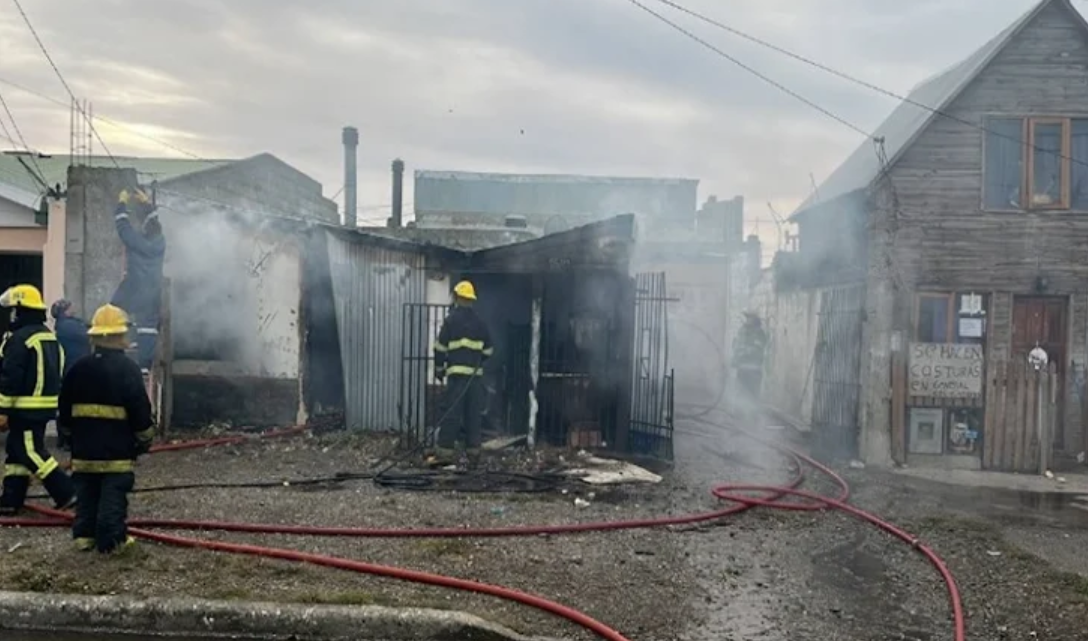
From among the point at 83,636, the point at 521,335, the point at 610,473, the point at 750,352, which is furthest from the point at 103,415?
the point at 750,352

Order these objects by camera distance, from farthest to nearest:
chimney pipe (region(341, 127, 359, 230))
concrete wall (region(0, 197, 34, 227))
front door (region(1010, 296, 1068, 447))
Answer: chimney pipe (region(341, 127, 359, 230)), concrete wall (region(0, 197, 34, 227)), front door (region(1010, 296, 1068, 447))

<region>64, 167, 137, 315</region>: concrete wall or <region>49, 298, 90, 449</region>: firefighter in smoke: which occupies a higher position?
<region>64, 167, 137, 315</region>: concrete wall

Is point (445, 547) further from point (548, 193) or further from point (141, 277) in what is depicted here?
point (548, 193)

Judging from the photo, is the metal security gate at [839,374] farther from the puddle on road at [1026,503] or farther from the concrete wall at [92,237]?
the concrete wall at [92,237]

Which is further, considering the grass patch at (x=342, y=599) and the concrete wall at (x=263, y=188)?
the concrete wall at (x=263, y=188)

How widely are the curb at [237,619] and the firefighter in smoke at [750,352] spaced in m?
13.7

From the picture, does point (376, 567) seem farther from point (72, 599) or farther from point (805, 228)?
point (805, 228)

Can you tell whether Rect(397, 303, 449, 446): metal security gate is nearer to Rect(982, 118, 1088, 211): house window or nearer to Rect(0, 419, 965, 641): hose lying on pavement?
Rect(0, 419, 965, 641): hose lying on pavement

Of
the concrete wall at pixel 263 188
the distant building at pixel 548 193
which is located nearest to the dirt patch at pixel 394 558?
the concrete wall at pixel 263 188

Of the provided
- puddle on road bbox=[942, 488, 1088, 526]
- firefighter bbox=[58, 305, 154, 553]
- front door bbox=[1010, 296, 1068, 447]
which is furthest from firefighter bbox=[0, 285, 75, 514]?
front door bbox=[1010, 296, 1068, 447]

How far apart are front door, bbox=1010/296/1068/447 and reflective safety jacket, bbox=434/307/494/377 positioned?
7.87m

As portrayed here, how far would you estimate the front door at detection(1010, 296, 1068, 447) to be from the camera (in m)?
12.3

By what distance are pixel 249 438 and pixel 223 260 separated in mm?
2668

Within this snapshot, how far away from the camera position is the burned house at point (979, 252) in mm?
12102
